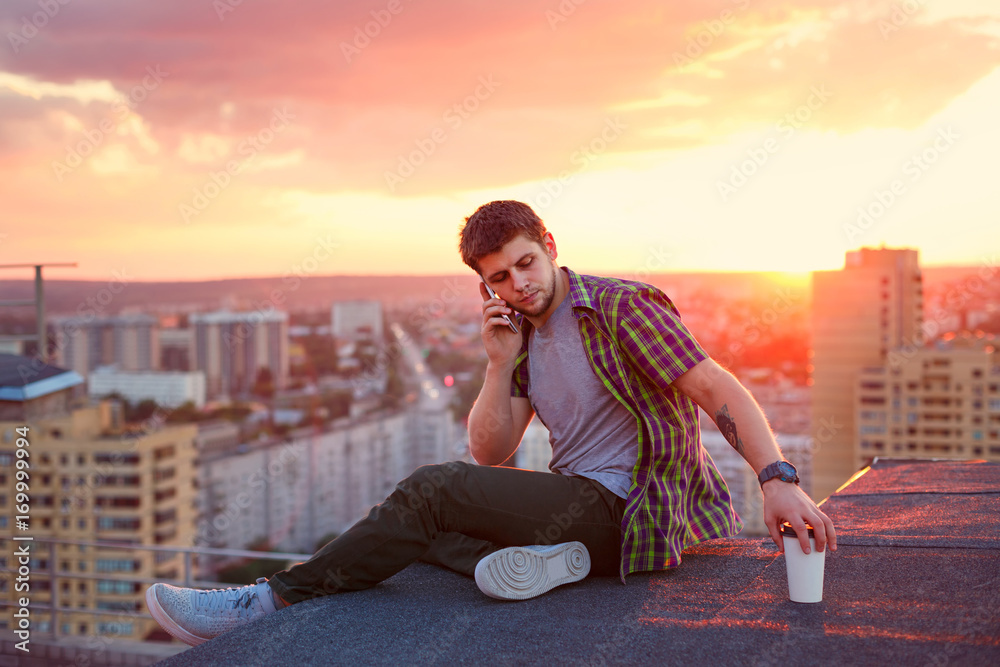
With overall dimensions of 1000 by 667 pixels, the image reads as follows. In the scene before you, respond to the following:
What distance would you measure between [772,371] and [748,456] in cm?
2387

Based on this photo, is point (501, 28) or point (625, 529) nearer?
point (625, 529)

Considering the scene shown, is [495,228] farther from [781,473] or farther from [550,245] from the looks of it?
[781,473]

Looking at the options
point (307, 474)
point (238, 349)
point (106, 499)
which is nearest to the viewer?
point (106, 499)

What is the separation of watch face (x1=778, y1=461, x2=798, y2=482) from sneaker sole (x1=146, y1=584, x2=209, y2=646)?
1237 mm

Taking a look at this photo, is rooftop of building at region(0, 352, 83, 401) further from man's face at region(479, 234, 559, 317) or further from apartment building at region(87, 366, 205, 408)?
apartment building at region(87, 366, 205, 408)

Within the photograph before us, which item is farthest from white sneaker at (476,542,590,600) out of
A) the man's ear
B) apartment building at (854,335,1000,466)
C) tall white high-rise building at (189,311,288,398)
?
tall white high-rise building at (189,311,288,398)

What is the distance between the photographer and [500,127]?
17.8 metres

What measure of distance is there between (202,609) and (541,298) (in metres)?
1.04

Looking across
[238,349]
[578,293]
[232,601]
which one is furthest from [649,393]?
[238,349]

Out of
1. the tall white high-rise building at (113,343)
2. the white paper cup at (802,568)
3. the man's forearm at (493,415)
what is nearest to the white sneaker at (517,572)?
the man's forearm at (493,415)

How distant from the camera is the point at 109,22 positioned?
1209 centimetres

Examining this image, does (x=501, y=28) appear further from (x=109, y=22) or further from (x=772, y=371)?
(x=772, y=371)

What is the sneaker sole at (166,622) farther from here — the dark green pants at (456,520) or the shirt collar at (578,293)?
the shirt collar at (578,293)

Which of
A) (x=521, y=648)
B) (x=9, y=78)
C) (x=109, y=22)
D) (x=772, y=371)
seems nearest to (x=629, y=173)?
(x=109, y=22)
